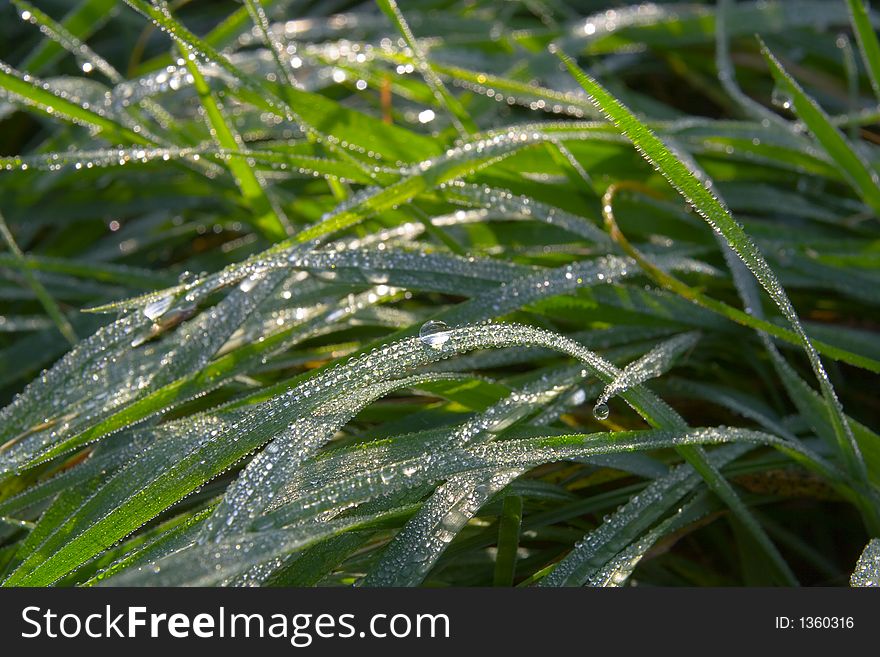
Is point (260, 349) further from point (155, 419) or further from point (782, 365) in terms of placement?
point (782, 365)

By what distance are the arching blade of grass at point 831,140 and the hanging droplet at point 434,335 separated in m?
0.46

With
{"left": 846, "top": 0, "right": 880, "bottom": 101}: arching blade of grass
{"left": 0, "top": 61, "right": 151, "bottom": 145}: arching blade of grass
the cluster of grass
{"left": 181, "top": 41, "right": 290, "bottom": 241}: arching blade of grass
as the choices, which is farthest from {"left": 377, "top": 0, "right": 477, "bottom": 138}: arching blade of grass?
{"left": 846, "top": 0, "right": 880, "bottom": 101}: arching blade of grass

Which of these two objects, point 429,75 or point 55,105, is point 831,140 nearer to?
point 429,75

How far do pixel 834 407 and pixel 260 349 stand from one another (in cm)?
52

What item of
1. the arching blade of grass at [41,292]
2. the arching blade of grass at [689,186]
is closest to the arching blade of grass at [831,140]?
the arching blade of grass at [689,186]

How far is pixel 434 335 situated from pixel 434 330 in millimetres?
61

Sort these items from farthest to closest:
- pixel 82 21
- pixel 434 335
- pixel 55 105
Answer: pixel 82 21 < pixel 55 105 < pixel 434 335

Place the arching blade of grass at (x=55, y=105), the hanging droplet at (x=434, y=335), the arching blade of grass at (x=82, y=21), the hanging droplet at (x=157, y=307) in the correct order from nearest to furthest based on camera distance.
Result: the hanging droplet at (x=434, y=335) < the hanging droplet at (x=157, y=307) < the arching blade of grass at (x=55, y=105) < the arching blade of grass at (x=82, y=21)

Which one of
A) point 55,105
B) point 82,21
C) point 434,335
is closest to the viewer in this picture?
point 434,335

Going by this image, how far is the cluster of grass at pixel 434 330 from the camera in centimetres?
72

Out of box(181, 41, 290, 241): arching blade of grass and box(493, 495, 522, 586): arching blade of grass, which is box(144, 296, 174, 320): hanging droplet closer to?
box(181, 41, 290, 241): arching blade of grass

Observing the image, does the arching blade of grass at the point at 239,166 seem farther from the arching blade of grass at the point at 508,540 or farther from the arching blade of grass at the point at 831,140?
the arching blade of grass at the point at 831,140

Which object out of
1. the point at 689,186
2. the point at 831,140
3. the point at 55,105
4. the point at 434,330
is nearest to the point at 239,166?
the point at 55,105

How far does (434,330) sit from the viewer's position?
0.79 m
